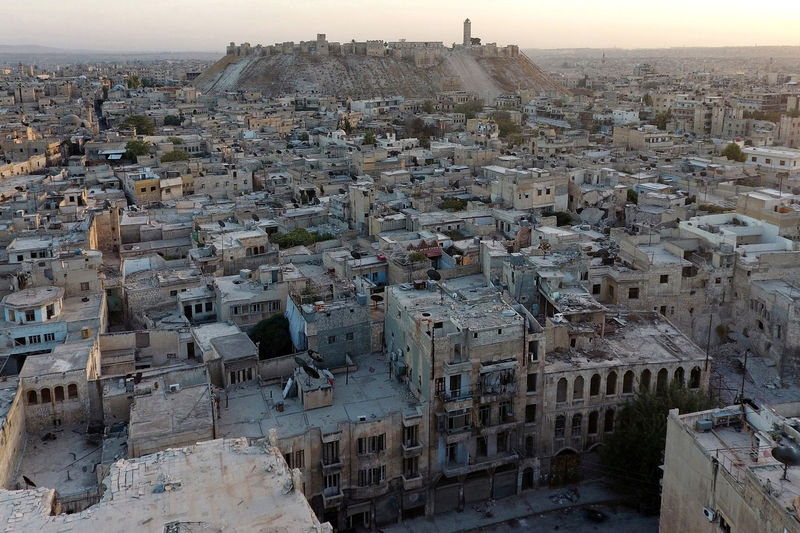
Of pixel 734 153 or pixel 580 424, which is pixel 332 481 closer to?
pixel 580 424

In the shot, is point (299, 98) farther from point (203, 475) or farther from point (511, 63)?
point (203, 475)

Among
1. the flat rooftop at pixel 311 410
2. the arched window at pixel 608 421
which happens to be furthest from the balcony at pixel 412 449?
the arched window at pixel 608 421

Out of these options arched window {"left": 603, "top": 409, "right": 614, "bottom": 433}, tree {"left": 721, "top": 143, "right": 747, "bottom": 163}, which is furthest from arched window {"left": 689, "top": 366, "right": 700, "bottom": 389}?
tree {"left": 721, "top": 143, "right": 747, "bottom": 163}

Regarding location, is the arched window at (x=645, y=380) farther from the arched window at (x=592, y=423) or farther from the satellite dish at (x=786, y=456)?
the satellite dish at (x=786, y=456)

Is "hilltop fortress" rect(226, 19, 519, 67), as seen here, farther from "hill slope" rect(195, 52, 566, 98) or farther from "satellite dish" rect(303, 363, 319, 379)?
"satellite dish" rect(303, 363, 319, 379)

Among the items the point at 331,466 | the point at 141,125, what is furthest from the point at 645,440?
the point at 141,125

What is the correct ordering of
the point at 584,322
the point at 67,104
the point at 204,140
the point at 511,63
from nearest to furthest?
the point at 584,322
the point at 204,140
the point at 67,104
the point at 511,63

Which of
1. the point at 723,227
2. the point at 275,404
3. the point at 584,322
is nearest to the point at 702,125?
the point at 723,227
